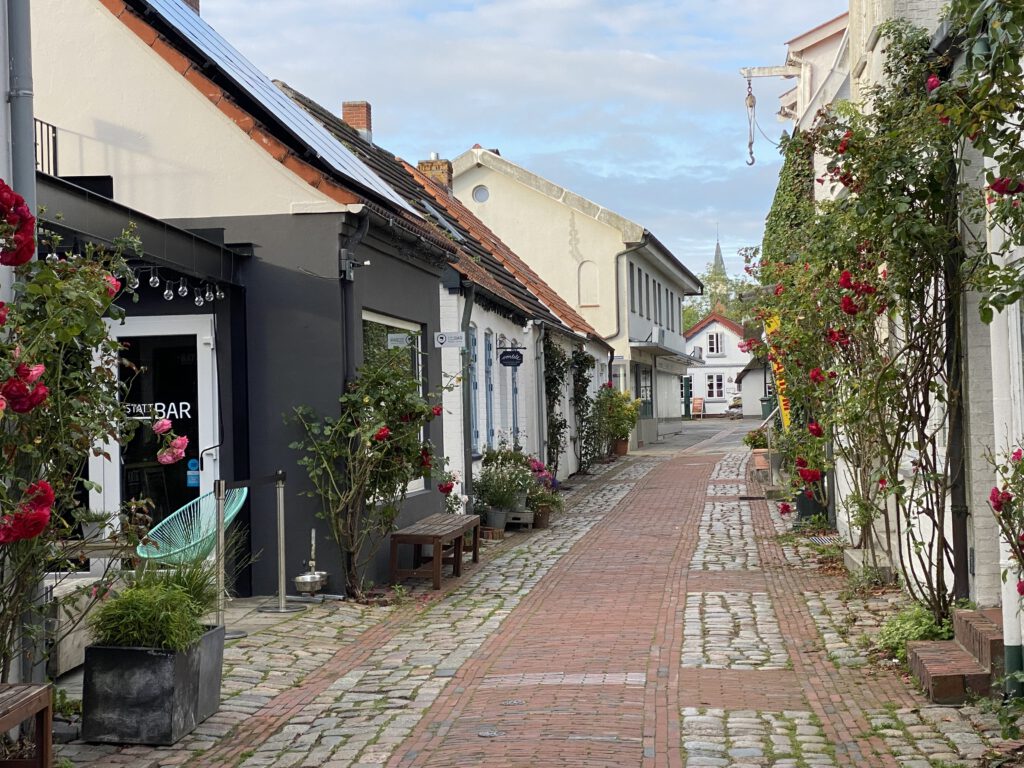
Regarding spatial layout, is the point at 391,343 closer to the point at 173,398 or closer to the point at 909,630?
the point at 173,398

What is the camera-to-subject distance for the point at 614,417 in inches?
1198

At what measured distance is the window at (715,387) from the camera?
75.8 metres

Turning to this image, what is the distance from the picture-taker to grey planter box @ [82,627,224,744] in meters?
6.52

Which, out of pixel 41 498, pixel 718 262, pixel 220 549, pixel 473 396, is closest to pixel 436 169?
pixel 473 396

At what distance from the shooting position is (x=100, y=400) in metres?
6.02

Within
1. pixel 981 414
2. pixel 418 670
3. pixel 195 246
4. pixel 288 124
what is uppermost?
pixel 288 124

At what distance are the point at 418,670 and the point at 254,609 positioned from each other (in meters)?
2.70

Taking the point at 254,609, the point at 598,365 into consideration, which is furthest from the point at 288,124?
the point at 598,365

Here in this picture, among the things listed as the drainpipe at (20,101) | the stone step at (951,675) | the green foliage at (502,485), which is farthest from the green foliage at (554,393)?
the drainpipe at (20,101)

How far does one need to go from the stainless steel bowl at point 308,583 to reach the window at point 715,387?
2594 inches

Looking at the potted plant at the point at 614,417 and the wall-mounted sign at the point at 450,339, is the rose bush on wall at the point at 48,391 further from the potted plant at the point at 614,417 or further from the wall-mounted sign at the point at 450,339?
the potted plant at the point at 614,417

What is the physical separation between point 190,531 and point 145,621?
2818 mm

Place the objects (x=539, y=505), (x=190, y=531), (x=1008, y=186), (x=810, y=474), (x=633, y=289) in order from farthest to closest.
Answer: (x=633, y=289), (x=539, y=505), (x=810, y=474), (x=190, y=531), (x=1008, y=186)

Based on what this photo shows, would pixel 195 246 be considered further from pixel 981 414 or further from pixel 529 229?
pixel 529 229
